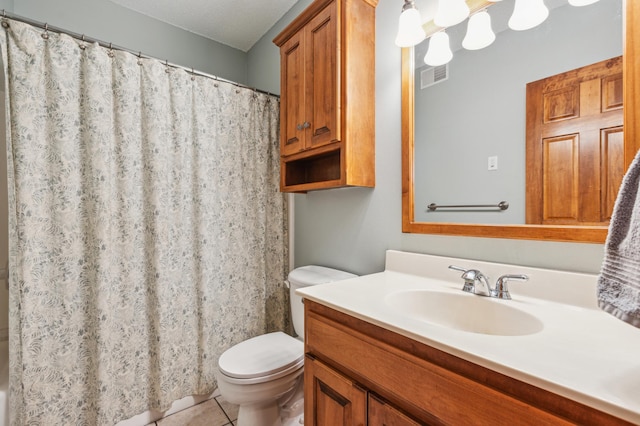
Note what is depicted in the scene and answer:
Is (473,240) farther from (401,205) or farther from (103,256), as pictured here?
(103,256)

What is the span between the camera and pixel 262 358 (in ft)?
4.49

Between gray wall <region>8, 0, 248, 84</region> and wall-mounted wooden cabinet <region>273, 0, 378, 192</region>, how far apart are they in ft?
3.63

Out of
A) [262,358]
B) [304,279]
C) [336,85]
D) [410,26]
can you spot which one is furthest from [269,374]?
[410,26]

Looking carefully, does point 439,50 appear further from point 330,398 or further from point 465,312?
point 330,398

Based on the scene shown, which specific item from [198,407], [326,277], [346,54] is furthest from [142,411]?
[346,54]

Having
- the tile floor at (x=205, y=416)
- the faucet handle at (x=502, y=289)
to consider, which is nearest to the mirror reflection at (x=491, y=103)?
the faucet handle at (x=502, y=289)

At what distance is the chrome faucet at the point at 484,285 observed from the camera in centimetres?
91

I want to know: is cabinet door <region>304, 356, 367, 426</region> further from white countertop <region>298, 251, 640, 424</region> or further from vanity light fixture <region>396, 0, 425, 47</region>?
vanity light fixture <region>396, 0, 425, 47</region>

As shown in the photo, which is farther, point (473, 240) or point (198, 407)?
point (198, 407)

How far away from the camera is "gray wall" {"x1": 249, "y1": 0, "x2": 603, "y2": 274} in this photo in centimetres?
94

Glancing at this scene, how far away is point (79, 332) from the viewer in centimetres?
134

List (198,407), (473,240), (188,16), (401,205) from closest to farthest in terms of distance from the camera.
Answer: (473,240)
(401,205)
(198,407)
(188,16)

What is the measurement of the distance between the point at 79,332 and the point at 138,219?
1.92 ft

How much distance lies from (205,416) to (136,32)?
2.61m
